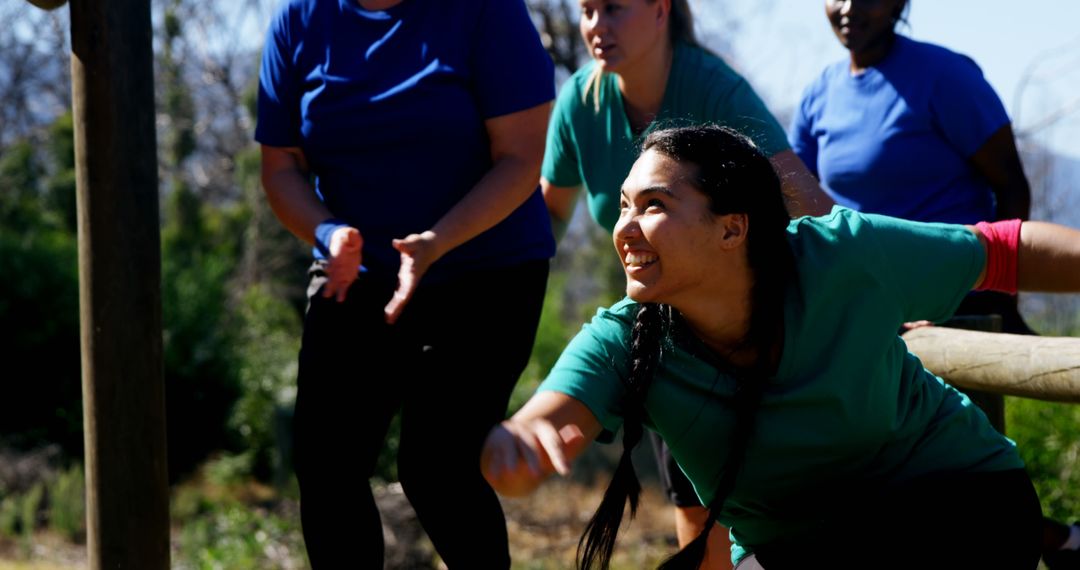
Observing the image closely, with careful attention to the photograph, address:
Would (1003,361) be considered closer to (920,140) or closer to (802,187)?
(802,187)

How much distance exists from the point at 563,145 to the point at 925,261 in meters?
1.39

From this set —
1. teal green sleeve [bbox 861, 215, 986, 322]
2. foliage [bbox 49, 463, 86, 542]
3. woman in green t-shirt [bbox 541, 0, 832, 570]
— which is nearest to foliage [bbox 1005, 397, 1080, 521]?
woman in green t-shirt [bbox 541, 0, 832, 570]

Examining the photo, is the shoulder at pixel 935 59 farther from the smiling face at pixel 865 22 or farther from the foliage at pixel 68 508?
the foliage at pixel 68 508

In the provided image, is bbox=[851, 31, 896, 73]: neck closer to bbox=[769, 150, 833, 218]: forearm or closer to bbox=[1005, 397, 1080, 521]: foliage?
bbox=[769, 150, 833, 218]: forearm

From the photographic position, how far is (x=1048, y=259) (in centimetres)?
232

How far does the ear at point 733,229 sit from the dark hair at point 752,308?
1 cm

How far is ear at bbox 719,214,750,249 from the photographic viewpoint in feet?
7.23

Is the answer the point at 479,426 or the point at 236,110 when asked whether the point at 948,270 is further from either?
Answer: the point at 236,110

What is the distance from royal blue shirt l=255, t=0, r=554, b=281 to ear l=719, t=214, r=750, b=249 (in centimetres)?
84

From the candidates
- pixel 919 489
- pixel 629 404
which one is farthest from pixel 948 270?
pixel 629 404

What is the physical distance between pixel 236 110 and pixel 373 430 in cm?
1132

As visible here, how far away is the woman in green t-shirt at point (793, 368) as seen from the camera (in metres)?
2.16

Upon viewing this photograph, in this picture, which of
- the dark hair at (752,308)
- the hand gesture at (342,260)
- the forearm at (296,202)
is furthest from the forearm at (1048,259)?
the forearm at (296,202)

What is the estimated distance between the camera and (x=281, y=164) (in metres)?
3.11
